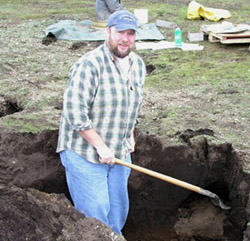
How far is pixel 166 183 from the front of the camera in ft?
15.3

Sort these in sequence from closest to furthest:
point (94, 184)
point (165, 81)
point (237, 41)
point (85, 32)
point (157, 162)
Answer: point (94, 184), point (157, 162), point (165, 81), point (237, 41), point (85, 32)

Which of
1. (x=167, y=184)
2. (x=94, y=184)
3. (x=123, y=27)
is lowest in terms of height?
(x=167, y=184)

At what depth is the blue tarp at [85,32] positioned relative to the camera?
30.9 ft

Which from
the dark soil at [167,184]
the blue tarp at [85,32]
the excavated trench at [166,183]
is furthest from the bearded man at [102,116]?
the blue tarp at [85,32]

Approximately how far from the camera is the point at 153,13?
39.9 ft

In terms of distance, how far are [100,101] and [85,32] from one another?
6957 millimetres

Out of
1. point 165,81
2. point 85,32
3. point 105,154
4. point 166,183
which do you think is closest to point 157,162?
point 166,183

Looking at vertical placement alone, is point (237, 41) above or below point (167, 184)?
above

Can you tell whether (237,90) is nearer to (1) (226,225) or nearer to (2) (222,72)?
(2) (222,72)

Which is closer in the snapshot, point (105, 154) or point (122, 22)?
point (122, 22)

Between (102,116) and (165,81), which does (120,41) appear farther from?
(165,81)

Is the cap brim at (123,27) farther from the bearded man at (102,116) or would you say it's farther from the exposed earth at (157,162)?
the exposed earth at (157,162)

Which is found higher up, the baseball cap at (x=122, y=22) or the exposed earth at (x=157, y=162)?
the baseball cap at (x=122, y=22)

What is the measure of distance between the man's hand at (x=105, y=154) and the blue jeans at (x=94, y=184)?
0.18 metres
